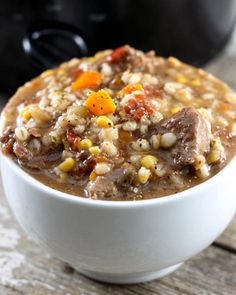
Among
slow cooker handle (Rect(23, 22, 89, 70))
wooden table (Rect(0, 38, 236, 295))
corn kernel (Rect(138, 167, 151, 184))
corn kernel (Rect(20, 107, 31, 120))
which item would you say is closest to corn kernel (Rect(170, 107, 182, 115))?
corn kernel (Rect(138, 167, 151, 184))

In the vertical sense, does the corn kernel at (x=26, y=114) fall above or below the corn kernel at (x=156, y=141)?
below

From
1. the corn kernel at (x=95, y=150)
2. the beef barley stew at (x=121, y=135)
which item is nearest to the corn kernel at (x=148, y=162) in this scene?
the beef barley stew at (x=121, y=135)

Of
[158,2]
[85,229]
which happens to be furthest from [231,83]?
[85,229]

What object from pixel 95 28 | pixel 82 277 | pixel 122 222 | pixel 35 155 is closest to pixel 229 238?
pixel 82 277

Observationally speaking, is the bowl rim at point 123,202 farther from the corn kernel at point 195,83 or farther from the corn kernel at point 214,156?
the corn kernel at point 195,83

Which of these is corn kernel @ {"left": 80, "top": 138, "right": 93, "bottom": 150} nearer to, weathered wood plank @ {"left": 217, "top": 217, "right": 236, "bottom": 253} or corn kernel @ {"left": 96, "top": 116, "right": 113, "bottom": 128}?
corn kernel @ {"left": 96, "top": 116, "right": 113, "bottom": 128}

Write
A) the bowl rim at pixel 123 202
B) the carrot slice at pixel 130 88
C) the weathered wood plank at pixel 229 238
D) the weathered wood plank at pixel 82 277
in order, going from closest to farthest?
the bowl rim at pixel 123 202
the carrot slice at pixel 130 88
the weathered wood plank at pixel 82 277
the weathered wood plank at pixel 229 238

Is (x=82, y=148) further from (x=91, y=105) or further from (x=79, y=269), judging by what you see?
(x=79, y=269)
